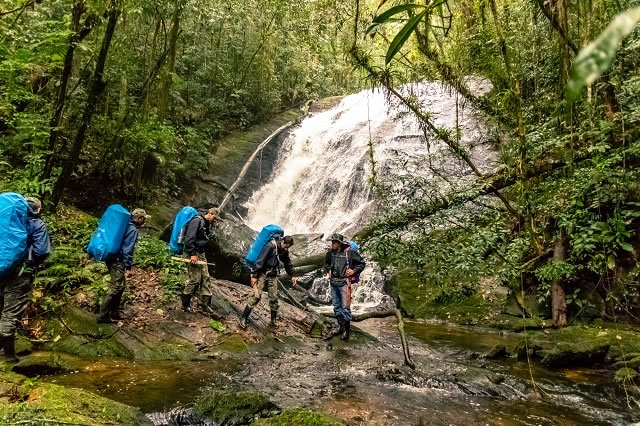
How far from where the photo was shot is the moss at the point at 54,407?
3.49 metres

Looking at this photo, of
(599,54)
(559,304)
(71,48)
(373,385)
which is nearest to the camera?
(599,54)

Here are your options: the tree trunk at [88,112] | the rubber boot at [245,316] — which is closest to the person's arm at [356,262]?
Result: the rubber boot at [245,316]

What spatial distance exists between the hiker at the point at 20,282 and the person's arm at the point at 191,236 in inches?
105

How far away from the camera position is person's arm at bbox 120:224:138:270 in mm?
7172

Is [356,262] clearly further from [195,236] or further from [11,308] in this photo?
[11,308]

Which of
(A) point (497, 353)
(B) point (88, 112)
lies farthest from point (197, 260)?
(A) point (497, 353)

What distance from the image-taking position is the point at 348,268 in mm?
8977

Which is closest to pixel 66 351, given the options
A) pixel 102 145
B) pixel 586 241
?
pixel 586 241

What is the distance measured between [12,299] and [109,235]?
5.90 ft

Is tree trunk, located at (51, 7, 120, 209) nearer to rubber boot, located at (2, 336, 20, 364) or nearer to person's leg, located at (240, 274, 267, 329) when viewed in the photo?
rubber boot, located at (2, 336, 20, 364)

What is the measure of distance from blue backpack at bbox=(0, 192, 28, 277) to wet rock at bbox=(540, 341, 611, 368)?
310 inches

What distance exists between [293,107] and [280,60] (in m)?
3.58

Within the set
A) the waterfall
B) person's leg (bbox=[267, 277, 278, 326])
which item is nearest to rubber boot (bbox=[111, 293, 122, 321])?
person's leg (bbox=[267, 277, 278, 326])

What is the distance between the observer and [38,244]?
5480 millimetres
